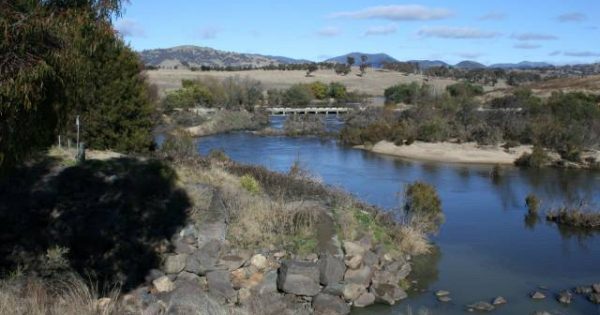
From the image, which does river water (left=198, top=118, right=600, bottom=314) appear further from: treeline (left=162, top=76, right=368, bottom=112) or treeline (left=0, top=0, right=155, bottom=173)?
treeline (left=162, top=76, right=368, bottom=112)

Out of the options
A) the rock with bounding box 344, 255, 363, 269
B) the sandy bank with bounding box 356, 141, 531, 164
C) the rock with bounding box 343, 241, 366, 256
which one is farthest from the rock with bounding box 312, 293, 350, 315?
the sandy bank with bounding box 356, 141, 531, 164

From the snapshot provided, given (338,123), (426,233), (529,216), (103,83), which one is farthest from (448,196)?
(338,123)

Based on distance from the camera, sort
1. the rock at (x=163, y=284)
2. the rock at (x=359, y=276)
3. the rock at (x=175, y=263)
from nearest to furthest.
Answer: the rock at (x=163, y=284) < the rock at (x=175, y=263) < the rock at (x=359, y=276)

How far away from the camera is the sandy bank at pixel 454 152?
155 feet

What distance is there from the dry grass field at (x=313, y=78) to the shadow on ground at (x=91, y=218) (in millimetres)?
90469

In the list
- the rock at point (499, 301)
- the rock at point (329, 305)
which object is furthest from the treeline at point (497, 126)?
the rock at point (329, 305)

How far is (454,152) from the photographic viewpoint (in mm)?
49062

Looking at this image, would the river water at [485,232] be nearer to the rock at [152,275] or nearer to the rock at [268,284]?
the rock at [268,284]

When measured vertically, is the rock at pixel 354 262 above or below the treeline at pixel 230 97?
below

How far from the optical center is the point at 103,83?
2753 cm

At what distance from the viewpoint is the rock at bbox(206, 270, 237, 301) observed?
52.6ft

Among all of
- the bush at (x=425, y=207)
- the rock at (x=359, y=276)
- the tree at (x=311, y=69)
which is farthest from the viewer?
the tree at (x=311, y=69)

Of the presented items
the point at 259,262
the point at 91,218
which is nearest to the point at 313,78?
the point at 259,262

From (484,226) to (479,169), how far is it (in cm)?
1751
